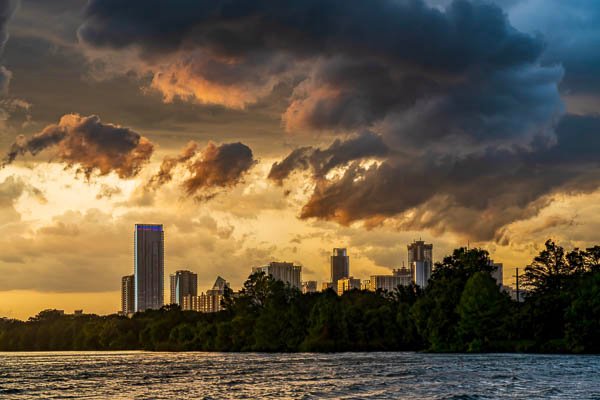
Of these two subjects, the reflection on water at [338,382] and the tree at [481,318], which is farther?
the tree at [481,318]

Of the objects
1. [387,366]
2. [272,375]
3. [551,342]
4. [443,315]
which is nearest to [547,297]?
[551,342]

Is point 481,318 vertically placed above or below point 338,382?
above

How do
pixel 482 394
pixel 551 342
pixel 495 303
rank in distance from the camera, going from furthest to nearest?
pixel 495 303, pixel 551 342, pixel 482 394

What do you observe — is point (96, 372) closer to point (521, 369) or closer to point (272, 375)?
point (272, 375)

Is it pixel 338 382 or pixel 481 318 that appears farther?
pixel 481 318

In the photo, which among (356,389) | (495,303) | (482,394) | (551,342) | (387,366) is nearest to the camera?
(482,394)

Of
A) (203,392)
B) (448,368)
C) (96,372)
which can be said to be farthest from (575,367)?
(96,372)

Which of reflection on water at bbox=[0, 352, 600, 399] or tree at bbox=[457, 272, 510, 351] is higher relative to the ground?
tree at bbox=[457, 272, 510, 351]

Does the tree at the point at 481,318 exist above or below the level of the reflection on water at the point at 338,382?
above

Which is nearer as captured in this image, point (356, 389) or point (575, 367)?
point (356, 389)

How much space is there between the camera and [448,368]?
121625 mm

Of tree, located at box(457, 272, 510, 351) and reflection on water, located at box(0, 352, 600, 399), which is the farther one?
tree, located at box(457, 272, 510, 351)

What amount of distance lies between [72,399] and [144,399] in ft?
24.5

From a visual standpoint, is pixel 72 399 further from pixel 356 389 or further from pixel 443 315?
pixel 443 315
